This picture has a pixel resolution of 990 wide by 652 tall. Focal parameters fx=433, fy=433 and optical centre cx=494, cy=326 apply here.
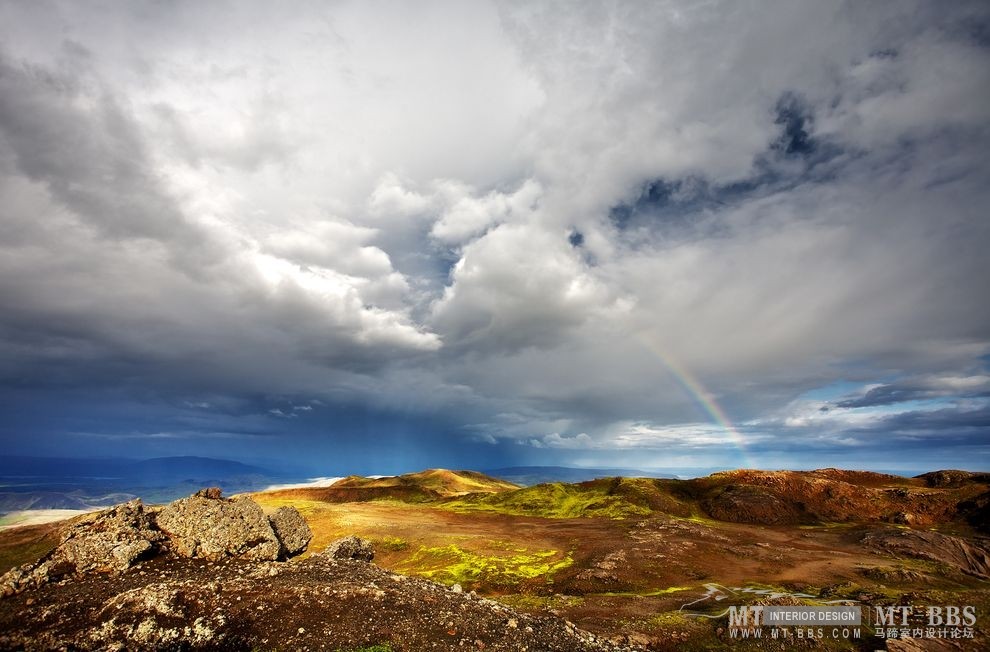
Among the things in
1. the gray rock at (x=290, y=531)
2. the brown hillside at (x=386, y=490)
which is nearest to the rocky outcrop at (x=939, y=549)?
the gray rock at (x=290, y=531)

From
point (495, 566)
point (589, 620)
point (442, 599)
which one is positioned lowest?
point (495, 566)

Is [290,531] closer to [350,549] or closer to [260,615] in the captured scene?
[350,549]

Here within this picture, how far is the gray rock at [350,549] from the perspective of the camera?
3064 centimetres

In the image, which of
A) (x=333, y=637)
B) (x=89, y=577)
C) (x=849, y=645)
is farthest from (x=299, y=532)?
(x=849, y=645)

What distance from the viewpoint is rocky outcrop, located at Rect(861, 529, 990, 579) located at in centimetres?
5644

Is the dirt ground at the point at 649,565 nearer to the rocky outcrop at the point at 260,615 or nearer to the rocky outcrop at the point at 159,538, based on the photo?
the rocky outcrop at the point at 260,615

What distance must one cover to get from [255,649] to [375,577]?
27.1 ft

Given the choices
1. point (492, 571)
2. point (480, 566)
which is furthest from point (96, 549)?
point (480, 566)

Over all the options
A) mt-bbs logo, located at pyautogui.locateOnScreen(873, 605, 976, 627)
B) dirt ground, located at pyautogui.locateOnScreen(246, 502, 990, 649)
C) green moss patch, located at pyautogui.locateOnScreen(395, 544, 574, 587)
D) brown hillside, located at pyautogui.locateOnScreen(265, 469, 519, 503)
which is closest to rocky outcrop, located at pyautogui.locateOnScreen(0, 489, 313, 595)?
dirt ground, located at pyautogui.locateOnScreen(246, 502, 990, 649)

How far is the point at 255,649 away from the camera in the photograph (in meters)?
16.4

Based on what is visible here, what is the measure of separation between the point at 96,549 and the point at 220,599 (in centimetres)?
782

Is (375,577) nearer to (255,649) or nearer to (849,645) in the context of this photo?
(255,649)

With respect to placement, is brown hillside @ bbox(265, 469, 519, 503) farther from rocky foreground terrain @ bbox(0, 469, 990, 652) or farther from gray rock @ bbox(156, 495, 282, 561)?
gray rock @ bbox(156, 495, 282, 561)

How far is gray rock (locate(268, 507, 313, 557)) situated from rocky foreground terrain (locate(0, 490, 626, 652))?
59.6 inches
